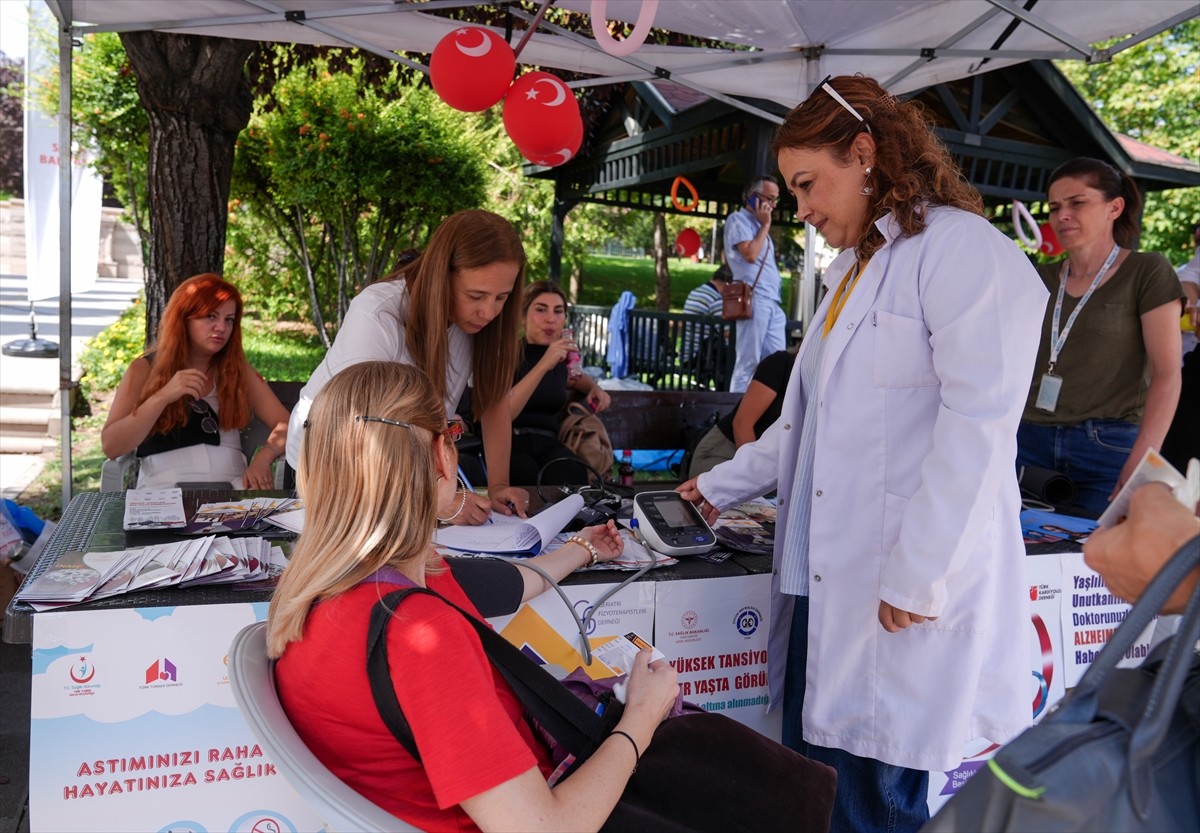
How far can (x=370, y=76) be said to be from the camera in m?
7.95

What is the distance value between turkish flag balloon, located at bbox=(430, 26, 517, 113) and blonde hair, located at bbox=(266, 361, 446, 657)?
2.73 meters

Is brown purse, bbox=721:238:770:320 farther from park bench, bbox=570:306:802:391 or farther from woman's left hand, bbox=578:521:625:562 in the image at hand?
woman's left hand, bbox=578:521:625:562

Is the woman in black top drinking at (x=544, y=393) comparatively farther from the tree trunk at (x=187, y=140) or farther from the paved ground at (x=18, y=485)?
the paved ground at (x=18, y=485)

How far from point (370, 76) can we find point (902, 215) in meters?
7.00

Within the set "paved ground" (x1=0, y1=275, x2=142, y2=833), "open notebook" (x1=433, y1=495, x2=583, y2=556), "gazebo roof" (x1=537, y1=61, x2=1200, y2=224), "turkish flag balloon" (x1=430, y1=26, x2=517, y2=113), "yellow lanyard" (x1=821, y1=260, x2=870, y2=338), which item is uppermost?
"gazebo roof" (x1=537, y1=61, x2=1200, y2=224)

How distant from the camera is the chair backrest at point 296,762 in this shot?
46.8 inches

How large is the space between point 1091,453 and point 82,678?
2.95 meters

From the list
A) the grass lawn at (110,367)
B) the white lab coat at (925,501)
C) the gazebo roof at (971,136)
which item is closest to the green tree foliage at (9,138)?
the grass lawn at (110,367)

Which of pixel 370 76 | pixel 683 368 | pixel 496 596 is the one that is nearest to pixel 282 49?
pixel 370 76

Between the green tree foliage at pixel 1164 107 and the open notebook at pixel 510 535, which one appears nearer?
the open notebook at pixel 510 535

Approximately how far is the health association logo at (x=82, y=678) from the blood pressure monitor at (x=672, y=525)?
126cm

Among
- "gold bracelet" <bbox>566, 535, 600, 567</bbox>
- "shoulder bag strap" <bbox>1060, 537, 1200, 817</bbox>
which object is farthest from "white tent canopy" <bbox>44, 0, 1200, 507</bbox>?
"shoulder bag strap" <bbox>1060, 537, 1200, 817</bbox>

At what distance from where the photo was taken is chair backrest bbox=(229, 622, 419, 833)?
119 cm

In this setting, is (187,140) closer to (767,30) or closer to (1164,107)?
(767,30)
